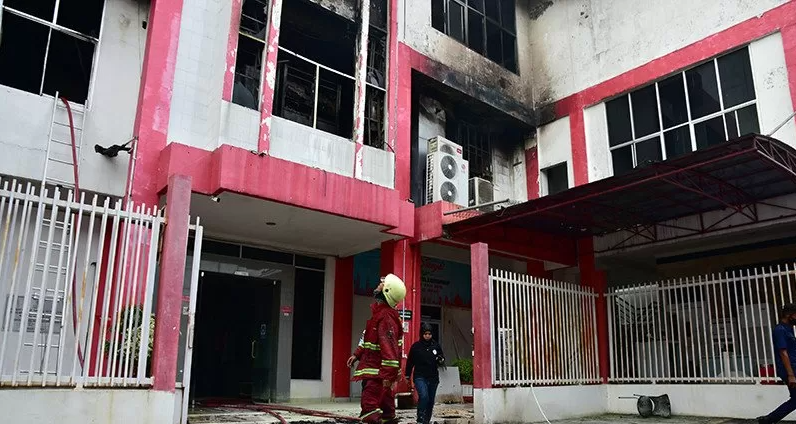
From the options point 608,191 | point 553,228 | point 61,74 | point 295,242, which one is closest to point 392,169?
point 295,242

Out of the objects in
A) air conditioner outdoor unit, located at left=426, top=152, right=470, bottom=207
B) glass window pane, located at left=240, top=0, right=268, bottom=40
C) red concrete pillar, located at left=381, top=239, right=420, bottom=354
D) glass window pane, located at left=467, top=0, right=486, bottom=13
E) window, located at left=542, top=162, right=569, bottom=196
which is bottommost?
red concrete pillar, located at left=381, top=239, right=420, bottom=354

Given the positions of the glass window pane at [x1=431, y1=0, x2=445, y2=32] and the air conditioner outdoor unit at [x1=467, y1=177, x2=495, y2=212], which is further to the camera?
the glass window pane at [x1=431, y1=0, x2=445, y2=32]

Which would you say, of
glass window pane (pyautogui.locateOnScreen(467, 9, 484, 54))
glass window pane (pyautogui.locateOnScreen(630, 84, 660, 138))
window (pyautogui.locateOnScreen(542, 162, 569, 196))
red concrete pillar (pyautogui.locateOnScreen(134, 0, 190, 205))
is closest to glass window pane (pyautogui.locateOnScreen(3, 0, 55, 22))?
red concrete pillar (pyautogui.locateOnScreen(134, 0, 190, 205))

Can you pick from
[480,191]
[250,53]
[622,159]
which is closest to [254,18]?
[250,53]

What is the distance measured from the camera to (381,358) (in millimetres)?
7195

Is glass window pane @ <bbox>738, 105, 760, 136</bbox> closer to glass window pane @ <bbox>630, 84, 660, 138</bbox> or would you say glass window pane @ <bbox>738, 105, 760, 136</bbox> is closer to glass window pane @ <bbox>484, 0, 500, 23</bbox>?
glass window pane @ <bbox>630, 84, 660, 138</bbox>

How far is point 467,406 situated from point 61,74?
31.4ft

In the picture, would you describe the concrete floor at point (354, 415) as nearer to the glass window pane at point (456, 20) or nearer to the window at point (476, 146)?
the window at point (476, 146)

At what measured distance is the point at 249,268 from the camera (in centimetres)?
1324

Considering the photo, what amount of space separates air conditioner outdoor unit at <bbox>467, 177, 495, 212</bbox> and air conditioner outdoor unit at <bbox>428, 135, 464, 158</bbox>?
846mm

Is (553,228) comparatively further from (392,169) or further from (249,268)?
(249,268)

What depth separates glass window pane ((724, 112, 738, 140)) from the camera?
1308cm

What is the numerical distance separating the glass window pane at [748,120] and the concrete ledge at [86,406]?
39.7ft

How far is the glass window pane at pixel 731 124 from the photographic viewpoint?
13.1 meters
